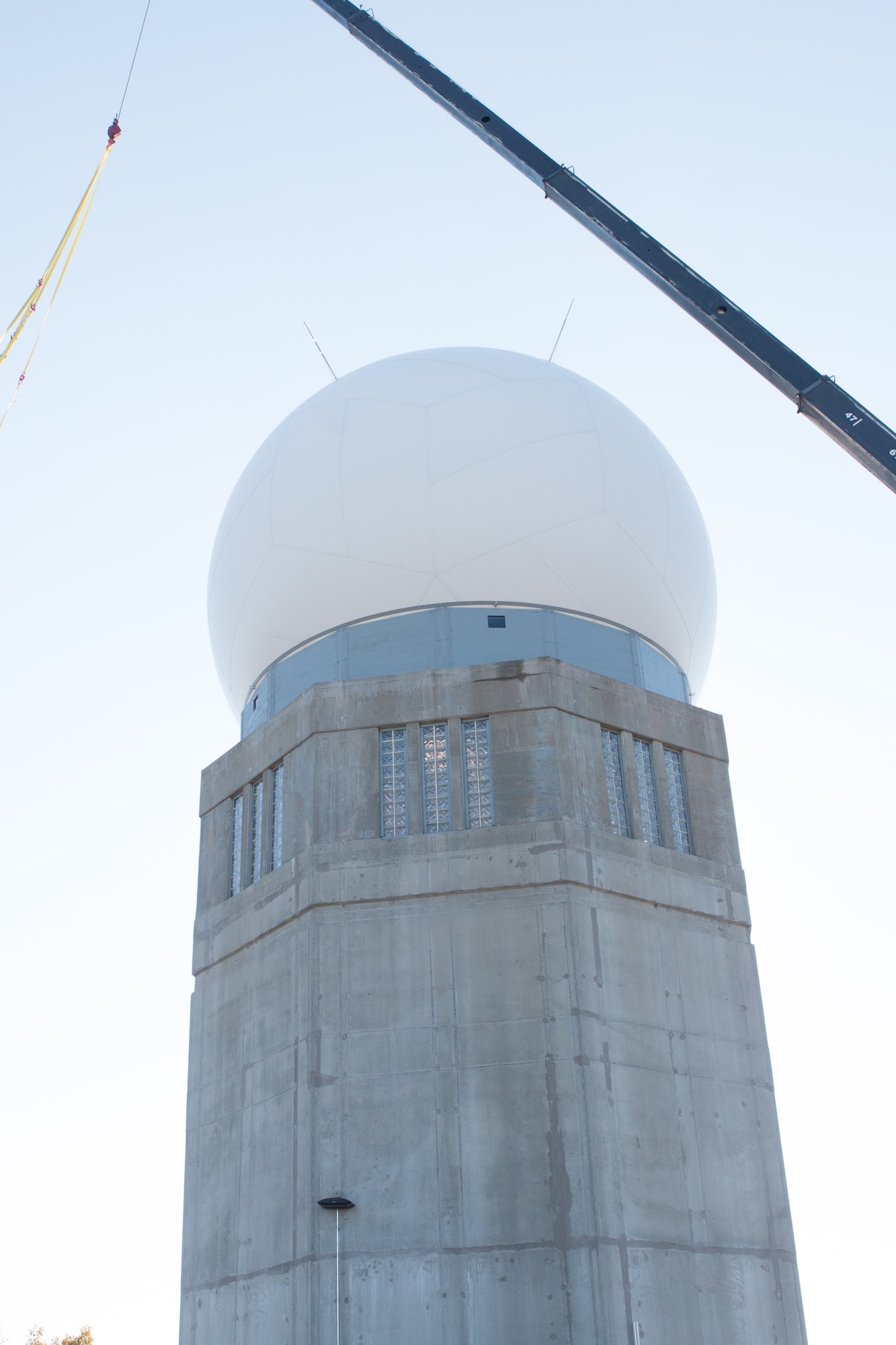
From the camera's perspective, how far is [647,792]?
21578 mm

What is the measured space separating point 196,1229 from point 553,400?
1566cm

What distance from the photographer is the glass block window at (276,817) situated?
21.7 meters

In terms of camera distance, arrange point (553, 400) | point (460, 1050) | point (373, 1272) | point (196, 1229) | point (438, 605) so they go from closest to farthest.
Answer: point (373, 1272) < point (460, 1050) < point (196, 1229) < point (438, 605) < point (553, 400)

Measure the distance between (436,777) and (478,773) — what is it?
0.69 m

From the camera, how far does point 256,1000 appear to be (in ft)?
68.1

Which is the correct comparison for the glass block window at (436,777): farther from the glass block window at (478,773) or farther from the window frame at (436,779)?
the glass block window at (478,773)

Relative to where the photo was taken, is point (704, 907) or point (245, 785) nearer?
point (704, 907)

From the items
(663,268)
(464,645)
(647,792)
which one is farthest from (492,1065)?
(663,268)

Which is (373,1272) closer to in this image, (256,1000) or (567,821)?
(256,1000)

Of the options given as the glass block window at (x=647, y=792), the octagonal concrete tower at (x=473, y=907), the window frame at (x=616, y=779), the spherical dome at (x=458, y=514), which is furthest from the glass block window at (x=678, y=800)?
the spherical dome at (x=458, y=514)

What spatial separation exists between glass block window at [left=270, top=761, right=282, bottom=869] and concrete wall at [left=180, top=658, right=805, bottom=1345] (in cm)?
37

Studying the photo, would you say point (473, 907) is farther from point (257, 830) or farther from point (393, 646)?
A: point (393, 646)

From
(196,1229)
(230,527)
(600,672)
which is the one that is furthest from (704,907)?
(230,527)

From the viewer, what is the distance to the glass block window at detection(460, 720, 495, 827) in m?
20.4
